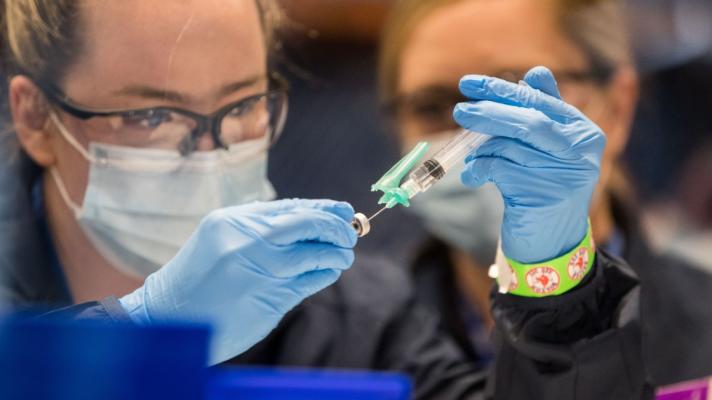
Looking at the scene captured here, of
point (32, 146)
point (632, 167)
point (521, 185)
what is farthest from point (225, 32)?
point (632, 167)

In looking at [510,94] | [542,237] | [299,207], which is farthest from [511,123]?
[299,207]

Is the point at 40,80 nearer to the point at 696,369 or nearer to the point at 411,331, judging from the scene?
the point at 411,331

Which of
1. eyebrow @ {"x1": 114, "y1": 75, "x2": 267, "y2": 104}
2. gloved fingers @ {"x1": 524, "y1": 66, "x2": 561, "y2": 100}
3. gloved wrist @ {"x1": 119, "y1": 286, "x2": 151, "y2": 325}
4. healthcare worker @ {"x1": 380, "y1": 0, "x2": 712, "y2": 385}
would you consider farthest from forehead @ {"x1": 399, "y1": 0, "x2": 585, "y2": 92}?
gloved wrist @ {"x1": 119, "y1": 286, "x2": 151, "y2": 325}

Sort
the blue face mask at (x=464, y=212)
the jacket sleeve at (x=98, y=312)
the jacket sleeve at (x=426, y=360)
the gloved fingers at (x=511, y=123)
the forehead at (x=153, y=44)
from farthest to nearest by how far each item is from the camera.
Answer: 1. the blue face mask at (x=464, y=212)
2. the jacket sleeve at (x=426, y=360)
3. the forehead at (x=153, y=44)
4. the gloved fingers at (x=511, y=123)
5. the jacket sleeve at (x=98, y=312)

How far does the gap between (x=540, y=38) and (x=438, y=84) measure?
205 millimetres

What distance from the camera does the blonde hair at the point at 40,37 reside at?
47.3 inches

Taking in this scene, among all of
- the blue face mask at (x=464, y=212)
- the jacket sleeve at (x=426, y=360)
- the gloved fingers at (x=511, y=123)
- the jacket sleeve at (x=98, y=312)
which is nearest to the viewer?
the jacket sleeve at (x=98, y=312)

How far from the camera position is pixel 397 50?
1.84 metres

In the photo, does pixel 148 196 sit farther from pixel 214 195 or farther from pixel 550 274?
pixel 550 274

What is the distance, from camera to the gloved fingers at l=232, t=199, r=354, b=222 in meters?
1.03

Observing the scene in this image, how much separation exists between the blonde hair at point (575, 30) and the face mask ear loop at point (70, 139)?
0.77 meters

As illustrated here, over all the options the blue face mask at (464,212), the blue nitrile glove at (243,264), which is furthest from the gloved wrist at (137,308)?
the blue face mask at (464,212)

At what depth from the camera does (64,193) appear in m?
1.29

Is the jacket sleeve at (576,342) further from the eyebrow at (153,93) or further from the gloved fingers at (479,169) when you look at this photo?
the eyebrow at (153,93)
